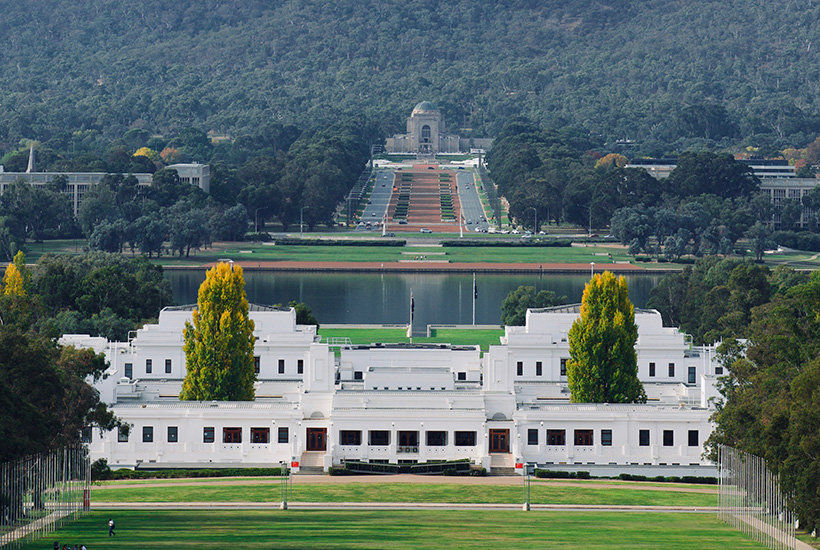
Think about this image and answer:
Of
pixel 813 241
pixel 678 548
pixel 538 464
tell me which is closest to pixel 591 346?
pixel 538 464

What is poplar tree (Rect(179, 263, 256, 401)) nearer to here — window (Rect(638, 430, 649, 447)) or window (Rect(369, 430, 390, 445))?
window (Rect(369, 430, 390, 445))

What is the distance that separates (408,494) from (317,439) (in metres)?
9.82

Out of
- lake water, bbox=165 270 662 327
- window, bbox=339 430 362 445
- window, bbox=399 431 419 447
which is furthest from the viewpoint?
lake water, bbox=165 270 662 327

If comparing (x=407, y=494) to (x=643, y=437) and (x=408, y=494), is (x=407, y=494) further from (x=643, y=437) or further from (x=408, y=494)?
(x=643, y=437)

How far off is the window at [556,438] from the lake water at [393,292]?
47.9 m

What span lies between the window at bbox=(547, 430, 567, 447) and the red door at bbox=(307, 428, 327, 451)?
9841 millimetres

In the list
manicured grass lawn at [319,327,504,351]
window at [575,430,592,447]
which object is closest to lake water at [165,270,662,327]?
manicured grass lawn at [319,327,504,351]

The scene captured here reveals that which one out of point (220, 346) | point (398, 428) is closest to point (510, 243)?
point (220, 346)

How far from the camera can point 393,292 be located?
14950 cm

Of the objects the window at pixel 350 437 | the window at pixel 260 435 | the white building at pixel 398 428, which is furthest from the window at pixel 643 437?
the window at pixel 260 435

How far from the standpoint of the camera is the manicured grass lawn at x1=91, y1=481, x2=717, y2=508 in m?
66.7

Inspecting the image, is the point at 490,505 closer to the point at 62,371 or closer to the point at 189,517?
the point at 189,517

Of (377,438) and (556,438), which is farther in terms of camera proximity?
(556,438)

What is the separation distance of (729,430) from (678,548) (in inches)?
524
